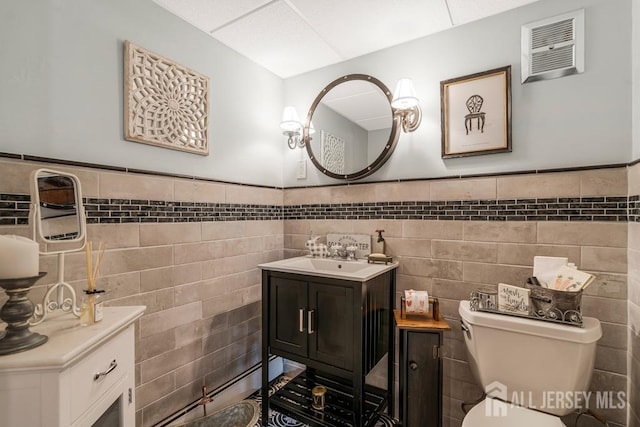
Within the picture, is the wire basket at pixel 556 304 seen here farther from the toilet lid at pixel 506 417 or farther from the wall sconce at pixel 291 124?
the wall sconce at pixel 291 124

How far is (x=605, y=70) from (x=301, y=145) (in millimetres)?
1784

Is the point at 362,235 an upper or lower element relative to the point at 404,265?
upper

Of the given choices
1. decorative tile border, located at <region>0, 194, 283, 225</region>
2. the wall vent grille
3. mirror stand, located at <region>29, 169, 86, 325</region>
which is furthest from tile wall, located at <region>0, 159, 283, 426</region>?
A: the wall vent grille

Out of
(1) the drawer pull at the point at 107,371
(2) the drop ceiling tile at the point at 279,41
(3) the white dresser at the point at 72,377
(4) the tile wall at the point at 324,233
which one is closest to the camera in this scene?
(3) the white dresser at the point at 72,377

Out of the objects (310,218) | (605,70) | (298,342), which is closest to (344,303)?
(298,342)

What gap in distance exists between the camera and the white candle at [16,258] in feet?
2.59

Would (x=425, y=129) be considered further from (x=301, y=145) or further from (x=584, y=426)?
(x=584, y=426)

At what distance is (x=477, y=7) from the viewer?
5.00 feet

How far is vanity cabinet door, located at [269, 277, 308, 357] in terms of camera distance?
1594 mm

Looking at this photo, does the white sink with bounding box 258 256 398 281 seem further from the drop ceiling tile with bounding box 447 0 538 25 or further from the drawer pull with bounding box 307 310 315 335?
the drop ceiling tile with bounding box 447 0 538 25

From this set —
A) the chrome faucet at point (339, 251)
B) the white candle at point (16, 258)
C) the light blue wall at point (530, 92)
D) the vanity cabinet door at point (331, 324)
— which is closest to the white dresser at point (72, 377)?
the white candle at point (16, 258)

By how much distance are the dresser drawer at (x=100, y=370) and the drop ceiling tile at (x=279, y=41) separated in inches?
68.5

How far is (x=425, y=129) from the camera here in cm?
178

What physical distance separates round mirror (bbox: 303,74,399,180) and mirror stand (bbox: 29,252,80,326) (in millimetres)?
1576
